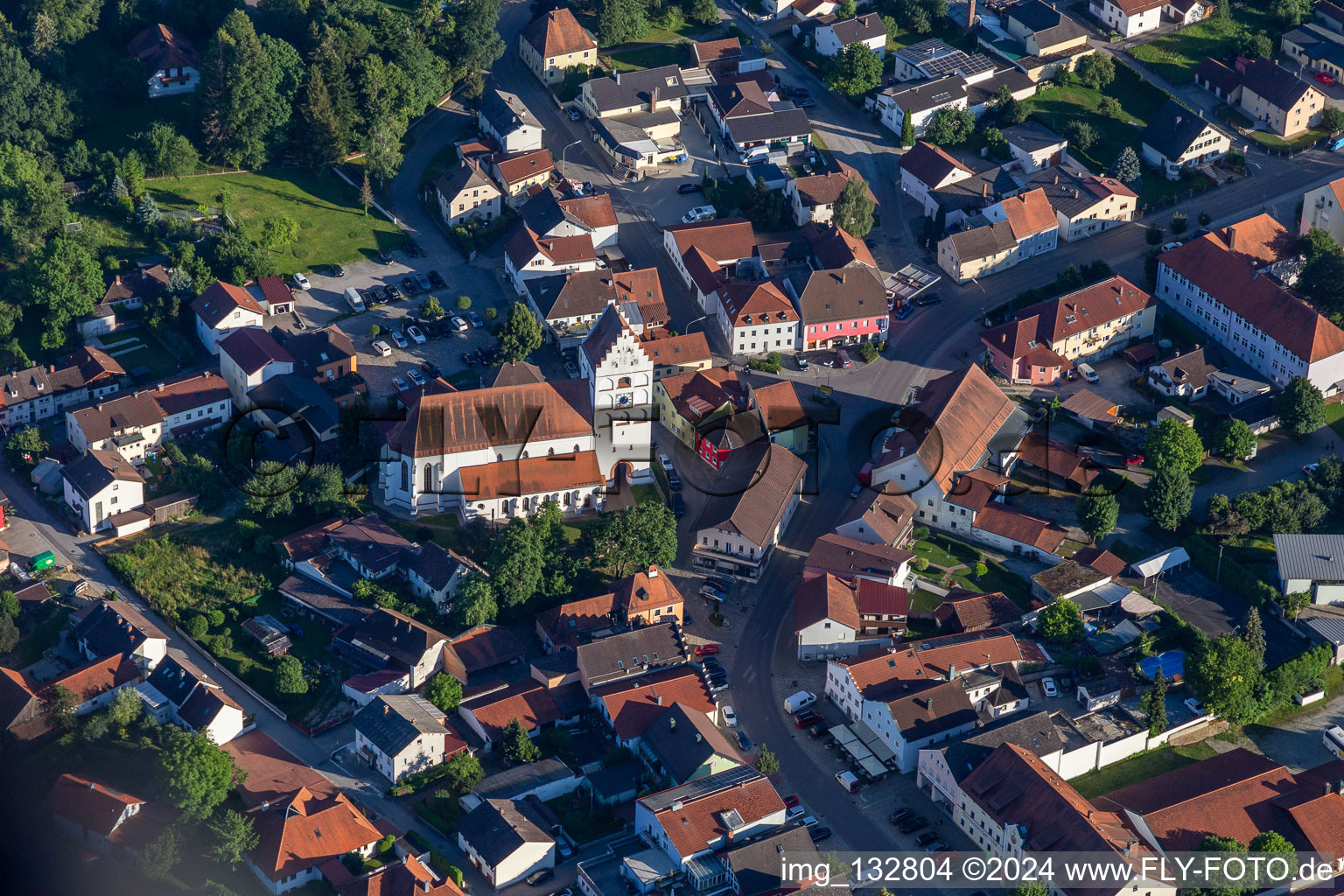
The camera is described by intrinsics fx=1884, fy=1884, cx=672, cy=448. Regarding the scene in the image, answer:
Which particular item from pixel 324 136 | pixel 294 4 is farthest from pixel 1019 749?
pixel 294 4

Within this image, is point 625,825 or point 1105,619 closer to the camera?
point 625,825

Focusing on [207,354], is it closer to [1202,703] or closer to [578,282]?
[578,282]

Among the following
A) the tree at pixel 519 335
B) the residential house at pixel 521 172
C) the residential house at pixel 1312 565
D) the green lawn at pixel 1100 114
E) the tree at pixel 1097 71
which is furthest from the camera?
the tree at pixel 1097 71

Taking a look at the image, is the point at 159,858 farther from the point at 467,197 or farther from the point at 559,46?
the point at 559,46

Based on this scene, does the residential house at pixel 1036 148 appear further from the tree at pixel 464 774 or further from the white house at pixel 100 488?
the white house at pixel 100 488

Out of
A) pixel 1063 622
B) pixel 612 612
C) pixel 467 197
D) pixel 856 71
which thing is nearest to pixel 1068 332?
pixel 1063 622

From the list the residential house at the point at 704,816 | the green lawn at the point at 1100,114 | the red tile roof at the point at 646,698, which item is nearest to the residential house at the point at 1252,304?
the green lawn at the point at 1100,114
